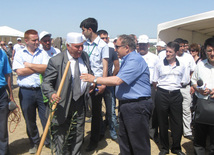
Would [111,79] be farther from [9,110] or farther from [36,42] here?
[9,110]

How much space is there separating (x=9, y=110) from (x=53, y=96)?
1.57 meters

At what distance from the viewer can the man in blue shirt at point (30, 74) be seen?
3777 millimetres

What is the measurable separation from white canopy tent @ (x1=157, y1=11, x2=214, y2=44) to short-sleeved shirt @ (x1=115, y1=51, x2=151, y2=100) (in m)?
4.16

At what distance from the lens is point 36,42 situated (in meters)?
3.93

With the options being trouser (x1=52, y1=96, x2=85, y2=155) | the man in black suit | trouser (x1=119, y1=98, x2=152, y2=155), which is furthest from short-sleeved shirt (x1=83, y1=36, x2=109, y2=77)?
trouser (x1=119, y1=98, x2=152, y2=155)

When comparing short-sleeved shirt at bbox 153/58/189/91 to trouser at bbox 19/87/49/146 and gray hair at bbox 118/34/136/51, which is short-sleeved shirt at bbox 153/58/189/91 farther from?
trouser at bbox 19/87/49/146

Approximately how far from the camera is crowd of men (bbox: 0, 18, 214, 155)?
2980mm

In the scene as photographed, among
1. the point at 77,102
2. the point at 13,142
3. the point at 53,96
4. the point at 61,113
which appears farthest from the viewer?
the point at 13,142

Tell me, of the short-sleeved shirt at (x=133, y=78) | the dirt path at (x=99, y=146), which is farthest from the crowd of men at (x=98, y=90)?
the dirt path at (x=99, y=146)

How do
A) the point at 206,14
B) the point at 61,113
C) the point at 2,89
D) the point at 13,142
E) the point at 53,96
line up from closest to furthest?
the point at 53,96 < the point at 61,113 < the point at 2,89 < the point at 13,142 < the point at 206,14

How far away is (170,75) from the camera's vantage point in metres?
4.02

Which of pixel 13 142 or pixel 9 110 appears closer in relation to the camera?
pixel 9 110

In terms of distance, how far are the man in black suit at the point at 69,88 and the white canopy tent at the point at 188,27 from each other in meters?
4.71

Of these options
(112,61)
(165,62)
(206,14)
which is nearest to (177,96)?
(165,62)
